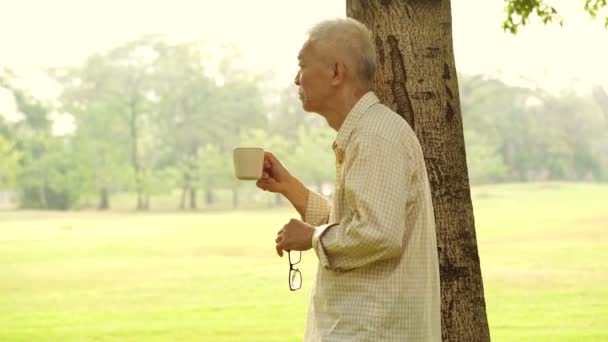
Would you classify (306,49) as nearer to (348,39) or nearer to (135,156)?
(348,39)

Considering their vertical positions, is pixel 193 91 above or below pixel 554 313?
above

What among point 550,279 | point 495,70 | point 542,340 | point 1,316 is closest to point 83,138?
point 1,316

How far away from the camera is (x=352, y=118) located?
5.12 ft

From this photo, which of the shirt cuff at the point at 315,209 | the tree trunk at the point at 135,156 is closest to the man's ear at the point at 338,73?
the shirt cuff at the point at 315,209

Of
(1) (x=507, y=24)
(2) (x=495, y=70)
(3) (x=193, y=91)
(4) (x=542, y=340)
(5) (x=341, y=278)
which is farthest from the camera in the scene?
(3) (x=193, y=91)

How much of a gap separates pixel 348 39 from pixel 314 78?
77mm

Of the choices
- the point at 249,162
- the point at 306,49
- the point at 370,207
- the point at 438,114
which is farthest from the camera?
the point at 438,114

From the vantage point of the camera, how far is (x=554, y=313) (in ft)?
22.2

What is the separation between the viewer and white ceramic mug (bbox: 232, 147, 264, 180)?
1.76 metres

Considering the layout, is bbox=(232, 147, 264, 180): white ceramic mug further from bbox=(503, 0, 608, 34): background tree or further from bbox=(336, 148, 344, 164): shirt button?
bbox=(503, 0, 608, 34): background tree

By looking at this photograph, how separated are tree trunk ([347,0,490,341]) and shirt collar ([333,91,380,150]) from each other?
0.87m

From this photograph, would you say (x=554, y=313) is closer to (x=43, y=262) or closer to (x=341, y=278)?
(x=43, y=262)

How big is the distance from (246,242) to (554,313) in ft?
11.7

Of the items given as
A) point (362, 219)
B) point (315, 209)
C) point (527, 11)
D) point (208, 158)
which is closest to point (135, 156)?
point (208, 158)
